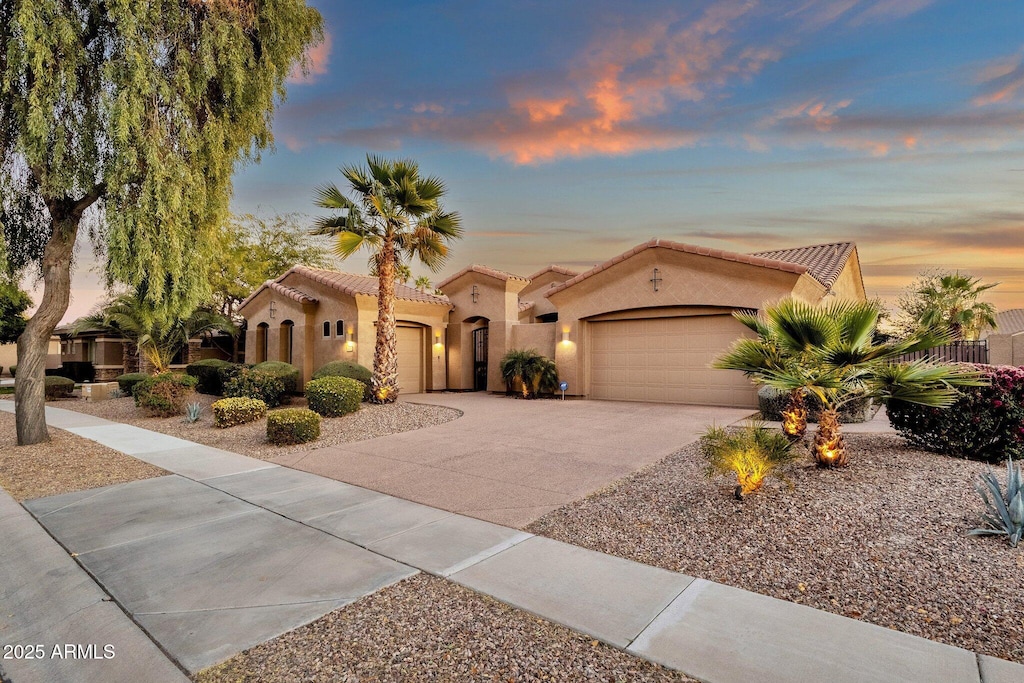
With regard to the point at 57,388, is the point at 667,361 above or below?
above

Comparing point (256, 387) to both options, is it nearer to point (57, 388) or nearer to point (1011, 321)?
point (57, 388)

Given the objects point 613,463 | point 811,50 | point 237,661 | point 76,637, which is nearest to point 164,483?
point 76,637

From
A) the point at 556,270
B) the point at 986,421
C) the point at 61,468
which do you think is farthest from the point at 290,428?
the point at 556,270

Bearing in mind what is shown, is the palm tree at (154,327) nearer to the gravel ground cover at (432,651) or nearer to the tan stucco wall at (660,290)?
the tan stucco wall at (660,290)

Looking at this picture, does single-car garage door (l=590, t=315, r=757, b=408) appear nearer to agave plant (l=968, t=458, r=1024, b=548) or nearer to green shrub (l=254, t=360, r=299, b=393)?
agave plant (l=968, t=458, r=1024, b=548)

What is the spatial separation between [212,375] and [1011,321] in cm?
4271

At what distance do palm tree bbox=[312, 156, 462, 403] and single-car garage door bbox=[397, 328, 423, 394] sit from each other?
4.82m

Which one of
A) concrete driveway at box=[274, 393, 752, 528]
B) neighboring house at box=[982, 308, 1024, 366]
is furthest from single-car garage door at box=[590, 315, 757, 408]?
neighboring house at box=[982, 308, 1024, 366]

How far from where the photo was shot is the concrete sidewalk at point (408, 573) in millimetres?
2701

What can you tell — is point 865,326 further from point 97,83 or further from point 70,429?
point 70,429

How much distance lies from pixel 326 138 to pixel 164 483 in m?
12.4

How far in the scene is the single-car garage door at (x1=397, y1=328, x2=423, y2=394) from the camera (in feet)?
61.4

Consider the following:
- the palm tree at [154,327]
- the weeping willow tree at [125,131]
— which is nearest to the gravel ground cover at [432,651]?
the weeping willow tree at [125,131]

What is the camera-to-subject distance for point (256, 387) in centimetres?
1393
